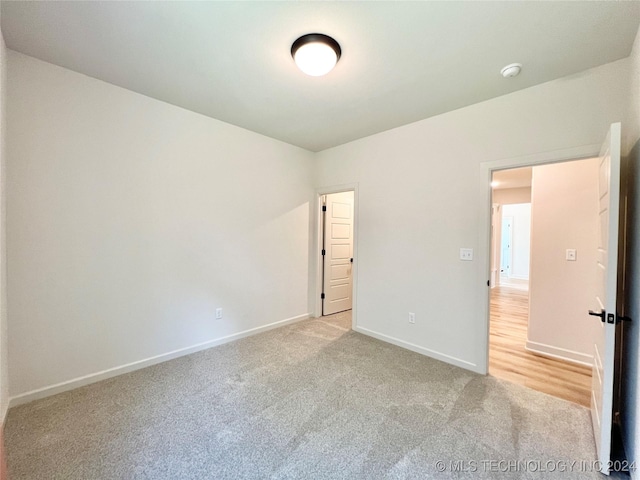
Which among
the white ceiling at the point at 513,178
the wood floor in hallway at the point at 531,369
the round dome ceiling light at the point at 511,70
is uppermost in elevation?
the round dome ceiling light at the point at 511,70

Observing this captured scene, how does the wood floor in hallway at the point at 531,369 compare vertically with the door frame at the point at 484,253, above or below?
below

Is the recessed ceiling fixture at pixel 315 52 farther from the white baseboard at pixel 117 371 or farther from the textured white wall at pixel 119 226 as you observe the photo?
the white baseboard at pixel 117 371

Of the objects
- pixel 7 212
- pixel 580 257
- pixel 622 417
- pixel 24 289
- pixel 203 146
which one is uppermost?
pixel 203 146

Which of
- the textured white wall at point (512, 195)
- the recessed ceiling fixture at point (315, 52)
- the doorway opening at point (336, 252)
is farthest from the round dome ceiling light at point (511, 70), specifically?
the textured white wall at point (512, 195)

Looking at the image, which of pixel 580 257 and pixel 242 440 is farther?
pixel 580 257

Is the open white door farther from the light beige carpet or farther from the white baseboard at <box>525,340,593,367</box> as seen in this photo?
the white baseboard at <box>525,340,593,367</box>

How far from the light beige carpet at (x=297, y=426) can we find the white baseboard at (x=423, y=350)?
11 cm

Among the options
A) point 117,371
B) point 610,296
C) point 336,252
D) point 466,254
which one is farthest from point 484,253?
point 117,371

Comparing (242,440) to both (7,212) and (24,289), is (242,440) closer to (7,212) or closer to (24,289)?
(24,289)

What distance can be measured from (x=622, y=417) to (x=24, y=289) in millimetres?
4355

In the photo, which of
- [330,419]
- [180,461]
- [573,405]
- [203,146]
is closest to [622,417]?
[573,405]

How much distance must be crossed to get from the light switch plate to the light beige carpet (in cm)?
111

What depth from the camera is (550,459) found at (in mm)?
1586

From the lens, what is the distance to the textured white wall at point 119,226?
2.05 m
